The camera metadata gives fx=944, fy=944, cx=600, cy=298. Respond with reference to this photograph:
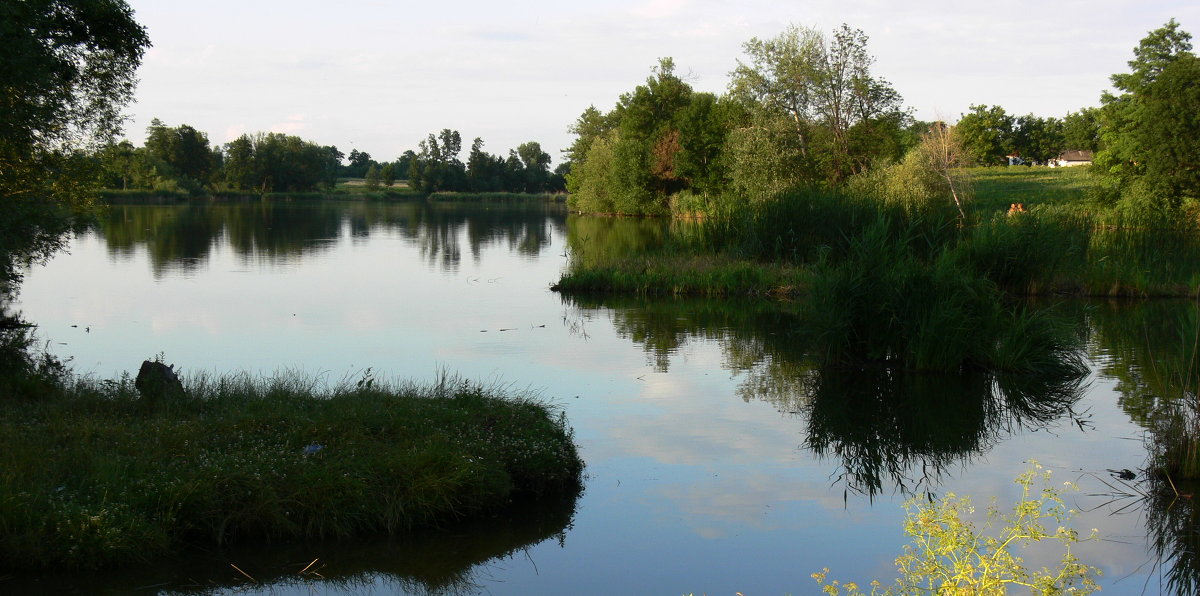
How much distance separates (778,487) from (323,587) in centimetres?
417

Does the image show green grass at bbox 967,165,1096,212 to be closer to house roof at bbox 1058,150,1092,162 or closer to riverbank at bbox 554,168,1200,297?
riverbank at bbox 554,168,1200,297

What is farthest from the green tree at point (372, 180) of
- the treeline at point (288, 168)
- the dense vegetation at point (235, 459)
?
the dense vegetation at point (235, 459)

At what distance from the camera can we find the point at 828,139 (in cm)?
4538

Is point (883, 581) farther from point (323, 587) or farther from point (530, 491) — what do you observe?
point (323, 587)

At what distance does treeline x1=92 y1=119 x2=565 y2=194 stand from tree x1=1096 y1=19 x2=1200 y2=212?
68.4 m

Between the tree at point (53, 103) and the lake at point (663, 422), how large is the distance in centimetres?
196

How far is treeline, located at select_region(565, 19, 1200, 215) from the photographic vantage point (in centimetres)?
3209

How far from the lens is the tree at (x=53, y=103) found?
1214 cm

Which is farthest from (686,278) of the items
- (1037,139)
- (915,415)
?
(1037,139)

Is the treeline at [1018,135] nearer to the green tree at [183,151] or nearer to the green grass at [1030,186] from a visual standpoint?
the green grass at [1030,186]

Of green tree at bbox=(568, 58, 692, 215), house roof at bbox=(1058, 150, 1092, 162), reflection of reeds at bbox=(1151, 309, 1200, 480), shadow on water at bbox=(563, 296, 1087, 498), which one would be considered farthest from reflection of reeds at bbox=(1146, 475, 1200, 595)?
house roof at bbox=(1058, 150, 1092, 162)

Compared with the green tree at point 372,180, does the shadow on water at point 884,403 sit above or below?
below

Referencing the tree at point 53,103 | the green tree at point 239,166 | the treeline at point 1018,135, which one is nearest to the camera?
the tree at point 53,103

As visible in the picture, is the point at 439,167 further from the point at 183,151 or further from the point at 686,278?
the point at 686,278
